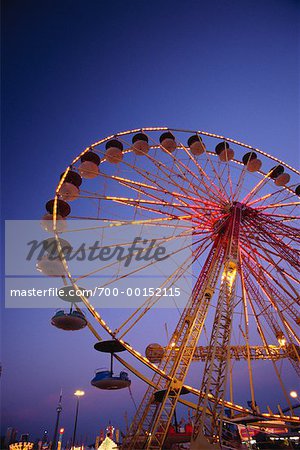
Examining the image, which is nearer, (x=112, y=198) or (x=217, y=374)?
(x=217, y=374)

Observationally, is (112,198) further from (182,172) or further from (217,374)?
(217,374)

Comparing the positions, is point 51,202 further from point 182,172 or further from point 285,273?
point 285,273

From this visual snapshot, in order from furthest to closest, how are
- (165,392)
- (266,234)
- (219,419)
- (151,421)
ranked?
(266,234)
(151,421)
(165,392)
(219,419)

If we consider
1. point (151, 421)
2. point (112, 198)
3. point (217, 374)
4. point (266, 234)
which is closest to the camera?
point (217, 374)

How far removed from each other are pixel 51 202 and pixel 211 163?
7.27m

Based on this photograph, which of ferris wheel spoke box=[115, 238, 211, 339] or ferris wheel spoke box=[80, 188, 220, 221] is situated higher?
ferris wheel spoke box=[80, 188, 220, 221]

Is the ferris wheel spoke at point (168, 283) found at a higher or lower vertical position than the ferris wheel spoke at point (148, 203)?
lower

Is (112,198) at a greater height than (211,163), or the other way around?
(211,163)

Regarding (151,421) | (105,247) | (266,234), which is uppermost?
(266,234)

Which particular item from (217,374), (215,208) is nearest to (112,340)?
(217,374)

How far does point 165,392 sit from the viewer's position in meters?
10.6

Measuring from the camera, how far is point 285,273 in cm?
1383

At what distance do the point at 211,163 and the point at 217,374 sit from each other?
29.4 ft

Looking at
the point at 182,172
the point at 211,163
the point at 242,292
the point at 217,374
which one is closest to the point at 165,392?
the point at 217,374
